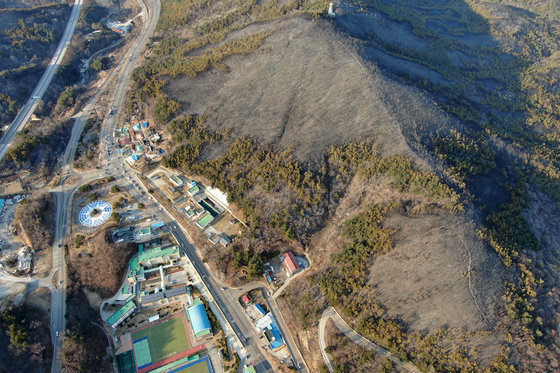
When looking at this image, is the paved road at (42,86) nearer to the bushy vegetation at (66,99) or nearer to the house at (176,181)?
the bushy vegetation at (66,99)

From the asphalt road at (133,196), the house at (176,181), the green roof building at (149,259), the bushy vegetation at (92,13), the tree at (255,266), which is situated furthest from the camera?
the bushy vegetation at (92,13)

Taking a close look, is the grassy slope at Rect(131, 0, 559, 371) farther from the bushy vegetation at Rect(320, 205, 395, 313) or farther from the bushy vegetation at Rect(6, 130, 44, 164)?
the bushy vegetation at Rect(6, 130, 44, 164)

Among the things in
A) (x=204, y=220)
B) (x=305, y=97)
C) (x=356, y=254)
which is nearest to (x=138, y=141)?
(x=204, y=220)

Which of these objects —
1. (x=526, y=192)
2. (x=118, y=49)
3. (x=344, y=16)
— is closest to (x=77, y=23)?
(x=118, y=49)

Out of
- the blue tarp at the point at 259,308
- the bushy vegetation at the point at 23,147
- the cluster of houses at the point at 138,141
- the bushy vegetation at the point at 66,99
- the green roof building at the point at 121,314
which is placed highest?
the bushy vegetation at the point at 66,99

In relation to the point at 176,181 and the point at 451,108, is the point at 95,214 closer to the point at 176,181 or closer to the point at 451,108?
the point at 176,181

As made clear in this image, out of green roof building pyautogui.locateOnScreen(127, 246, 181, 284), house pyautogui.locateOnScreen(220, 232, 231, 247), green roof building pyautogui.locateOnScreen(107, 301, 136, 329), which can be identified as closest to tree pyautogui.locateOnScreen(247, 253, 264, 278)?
house pyautogui.locateOnScreen(220, 232, 231, 247)

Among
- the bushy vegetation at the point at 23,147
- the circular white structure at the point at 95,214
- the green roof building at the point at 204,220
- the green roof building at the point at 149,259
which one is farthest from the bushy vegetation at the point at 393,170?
the bushy vegetation at the point at 23,147
